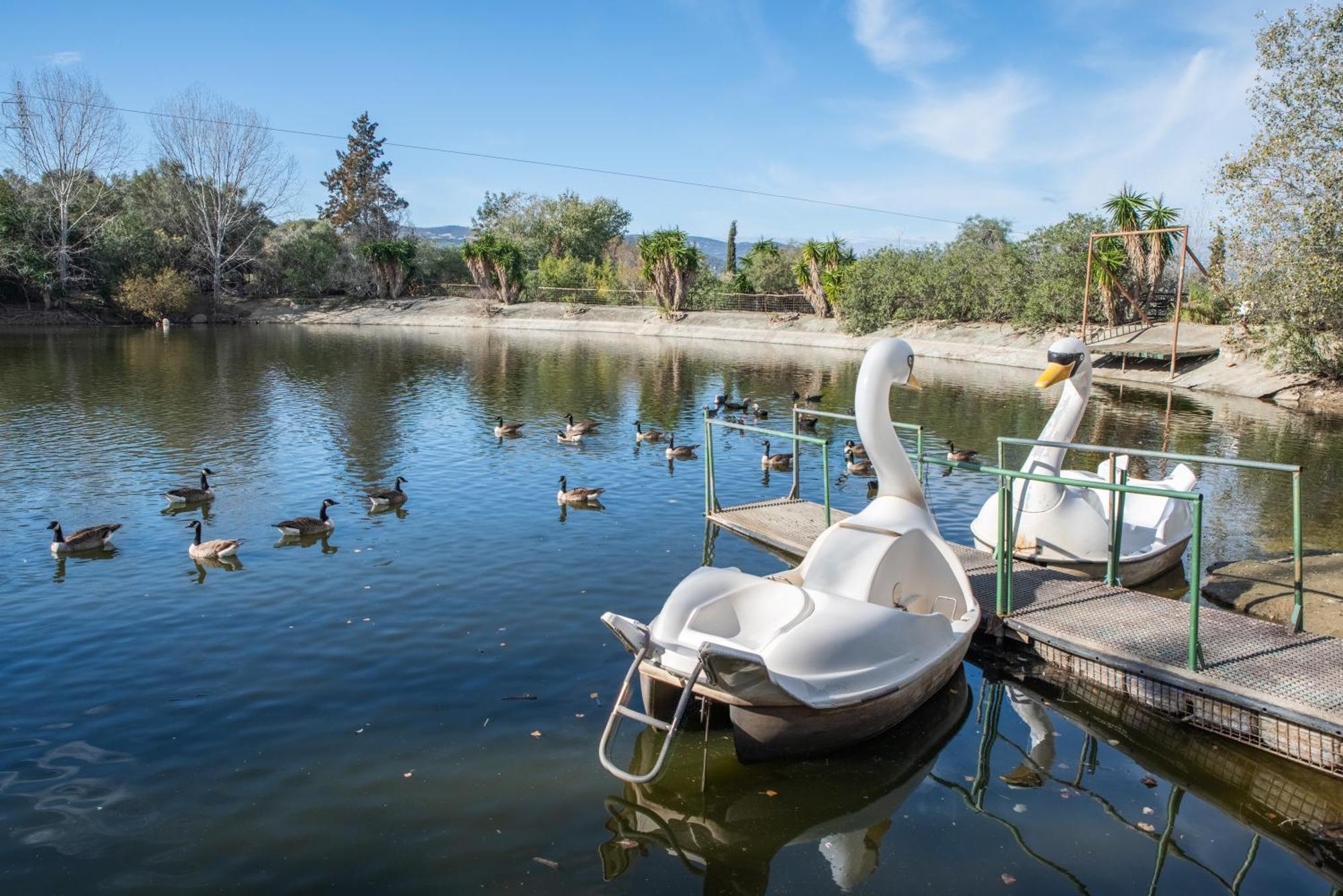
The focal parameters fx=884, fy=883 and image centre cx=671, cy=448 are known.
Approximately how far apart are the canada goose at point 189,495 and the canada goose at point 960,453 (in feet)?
49.3

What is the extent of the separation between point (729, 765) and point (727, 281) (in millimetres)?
70140

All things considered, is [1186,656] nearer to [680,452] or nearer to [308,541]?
[308,541]

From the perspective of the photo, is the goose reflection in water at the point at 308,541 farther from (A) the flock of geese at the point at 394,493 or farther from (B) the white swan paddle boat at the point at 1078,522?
(B) the white swan paddle boat at the point at 1078,522

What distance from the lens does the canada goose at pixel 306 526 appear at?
14.1 meters

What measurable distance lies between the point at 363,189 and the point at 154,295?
133ft

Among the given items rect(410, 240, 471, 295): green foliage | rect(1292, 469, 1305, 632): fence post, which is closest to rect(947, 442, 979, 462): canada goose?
rect(1292, 469, 1305, 632): fence post

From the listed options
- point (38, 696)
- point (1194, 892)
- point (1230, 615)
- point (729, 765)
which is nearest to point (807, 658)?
point (729, 765)

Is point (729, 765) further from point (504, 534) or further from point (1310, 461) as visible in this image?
point (1310, 461)

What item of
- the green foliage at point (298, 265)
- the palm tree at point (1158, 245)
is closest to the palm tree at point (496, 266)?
the green foliage at point (298, 265)

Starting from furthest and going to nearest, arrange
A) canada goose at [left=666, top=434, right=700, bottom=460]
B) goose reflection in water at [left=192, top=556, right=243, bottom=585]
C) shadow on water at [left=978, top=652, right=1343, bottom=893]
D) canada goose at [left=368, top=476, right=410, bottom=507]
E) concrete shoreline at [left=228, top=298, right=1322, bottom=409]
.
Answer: concrete shoreline at [left=228, top=298, right=1322, bottom=409] < canada goose at [left=666, top=434, right=700, bottom=460] < canada goose at [left=368, top=476, right=410, bottom=507] < goose reflection in water at [left=192, top=556, right=243, bottom=585] < shadow on water at [left=978, top=652, right=1343, bottom=893]

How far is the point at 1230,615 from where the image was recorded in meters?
9.93

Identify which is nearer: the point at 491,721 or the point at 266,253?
the point at 491,721

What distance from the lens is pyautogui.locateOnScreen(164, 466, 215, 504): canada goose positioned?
1588 centimetres

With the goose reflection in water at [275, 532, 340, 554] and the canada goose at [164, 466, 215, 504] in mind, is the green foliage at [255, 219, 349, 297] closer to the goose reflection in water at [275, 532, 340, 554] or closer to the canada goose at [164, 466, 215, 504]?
the canada goose at [164, 466, 215, 504]
